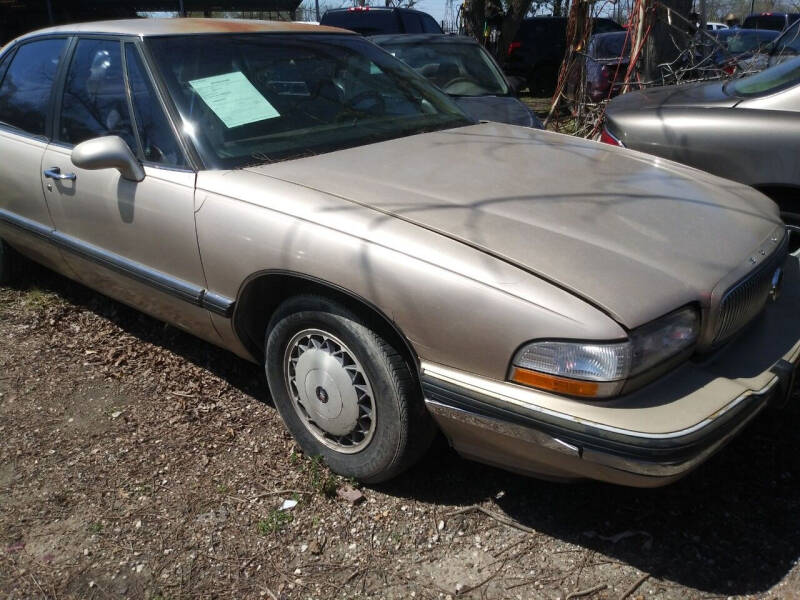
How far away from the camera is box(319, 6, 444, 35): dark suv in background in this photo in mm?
11062

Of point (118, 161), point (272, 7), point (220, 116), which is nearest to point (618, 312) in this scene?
point (220, 116)

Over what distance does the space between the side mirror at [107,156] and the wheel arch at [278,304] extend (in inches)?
28.4

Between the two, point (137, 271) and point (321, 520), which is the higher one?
point (137, 271)

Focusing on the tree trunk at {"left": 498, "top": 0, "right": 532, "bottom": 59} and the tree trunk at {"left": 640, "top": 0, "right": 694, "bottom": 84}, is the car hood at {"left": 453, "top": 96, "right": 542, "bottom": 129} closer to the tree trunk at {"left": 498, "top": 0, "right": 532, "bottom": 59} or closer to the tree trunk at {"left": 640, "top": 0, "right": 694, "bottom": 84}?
the tree trunk at {"left": 640, "top": 0, "right": 694, "bottom": 84}

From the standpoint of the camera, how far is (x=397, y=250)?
89.4 inches

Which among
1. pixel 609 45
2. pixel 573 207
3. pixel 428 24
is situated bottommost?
pixel 573 207

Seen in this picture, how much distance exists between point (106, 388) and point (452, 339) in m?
2.04

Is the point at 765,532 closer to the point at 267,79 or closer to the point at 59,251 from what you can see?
the point at 267,79

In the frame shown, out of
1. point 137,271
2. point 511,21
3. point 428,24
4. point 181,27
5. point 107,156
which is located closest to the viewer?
point 107,156

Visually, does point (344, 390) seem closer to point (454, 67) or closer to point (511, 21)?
point (454, 67)

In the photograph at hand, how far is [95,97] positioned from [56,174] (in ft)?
1.31

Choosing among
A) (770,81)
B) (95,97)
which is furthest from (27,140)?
(770,81)

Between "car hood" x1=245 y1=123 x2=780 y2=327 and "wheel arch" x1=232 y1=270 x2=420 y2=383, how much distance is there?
0.99 feet

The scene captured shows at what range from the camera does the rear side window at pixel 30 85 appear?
367 centimetres
